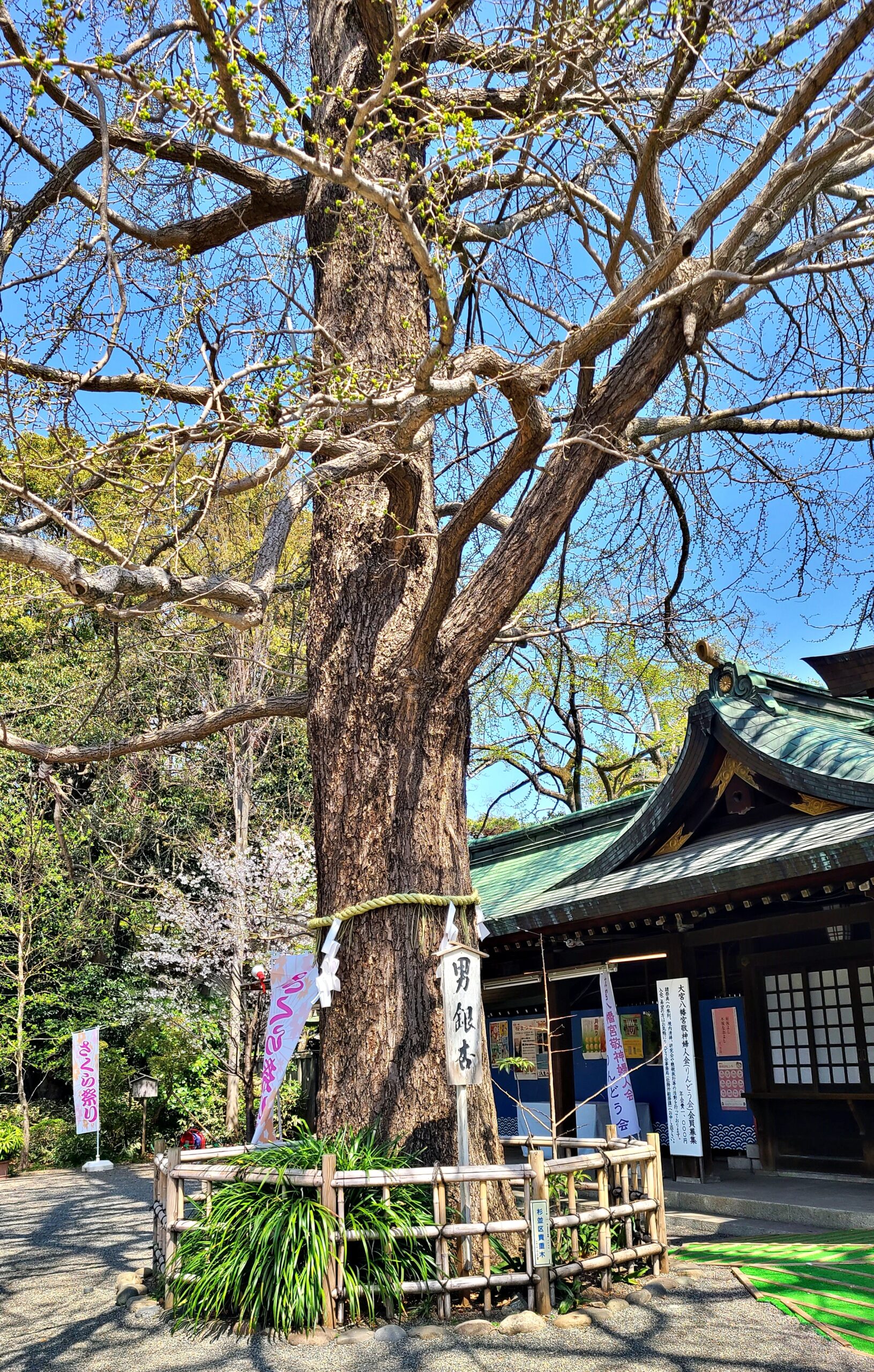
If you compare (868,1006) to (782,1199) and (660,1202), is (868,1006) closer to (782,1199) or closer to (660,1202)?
(782,1199)

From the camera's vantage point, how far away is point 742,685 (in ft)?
A: 30.4

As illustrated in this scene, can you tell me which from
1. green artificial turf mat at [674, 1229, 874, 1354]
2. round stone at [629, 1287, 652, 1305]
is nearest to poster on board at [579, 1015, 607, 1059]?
green artificial turf mat at [674, 1229, 874, 1354]

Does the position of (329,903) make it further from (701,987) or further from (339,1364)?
(701,987)

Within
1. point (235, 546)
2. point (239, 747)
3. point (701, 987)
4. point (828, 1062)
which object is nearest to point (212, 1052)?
point (239, 747)

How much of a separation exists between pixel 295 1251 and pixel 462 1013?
1.47m

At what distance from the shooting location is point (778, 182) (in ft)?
17.6

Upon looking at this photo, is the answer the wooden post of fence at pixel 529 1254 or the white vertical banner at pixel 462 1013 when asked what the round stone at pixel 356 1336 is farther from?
the white vertical banner at pixel 462 1013

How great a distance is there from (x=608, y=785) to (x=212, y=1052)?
912cm

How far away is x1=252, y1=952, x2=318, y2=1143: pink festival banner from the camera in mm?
6477

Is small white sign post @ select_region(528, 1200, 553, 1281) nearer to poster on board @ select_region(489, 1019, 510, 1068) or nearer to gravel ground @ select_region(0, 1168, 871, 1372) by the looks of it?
gravel ground @ select_region(0, 1168, 871, 1372)

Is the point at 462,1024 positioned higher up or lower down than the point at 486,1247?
higher up

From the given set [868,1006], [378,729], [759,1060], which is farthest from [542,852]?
[378,729]

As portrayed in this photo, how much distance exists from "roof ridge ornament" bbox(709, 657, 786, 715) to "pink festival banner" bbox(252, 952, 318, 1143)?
4626mm

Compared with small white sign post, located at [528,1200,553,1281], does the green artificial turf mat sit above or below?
below
